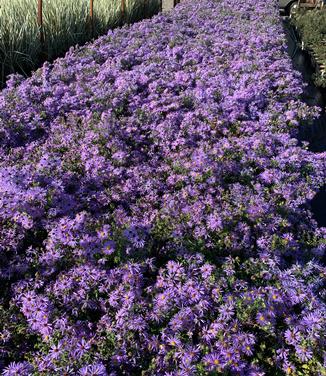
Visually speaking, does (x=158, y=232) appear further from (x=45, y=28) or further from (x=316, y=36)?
(x=316, y=36)

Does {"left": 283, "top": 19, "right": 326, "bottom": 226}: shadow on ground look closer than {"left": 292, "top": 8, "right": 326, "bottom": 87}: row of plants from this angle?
Yes

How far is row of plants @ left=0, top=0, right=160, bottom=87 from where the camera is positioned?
6066mm

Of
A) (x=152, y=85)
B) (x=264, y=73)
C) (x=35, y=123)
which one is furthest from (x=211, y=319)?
(x=264, y=73)

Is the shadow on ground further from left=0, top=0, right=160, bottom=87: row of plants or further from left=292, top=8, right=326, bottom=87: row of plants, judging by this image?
left=0, top=0, right=160, bottom=87: row of plants

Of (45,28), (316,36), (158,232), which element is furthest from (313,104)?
(158,232)

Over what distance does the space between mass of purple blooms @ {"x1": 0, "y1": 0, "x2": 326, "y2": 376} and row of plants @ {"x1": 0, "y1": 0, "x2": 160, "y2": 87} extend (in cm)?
155

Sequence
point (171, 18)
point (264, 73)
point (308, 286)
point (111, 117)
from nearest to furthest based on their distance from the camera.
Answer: point (308, 286), point (111, 117), point (264, 73), point (171, 18)

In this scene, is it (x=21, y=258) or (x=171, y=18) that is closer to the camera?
(x=21, y=258)

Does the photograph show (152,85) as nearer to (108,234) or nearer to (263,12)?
(108,234)

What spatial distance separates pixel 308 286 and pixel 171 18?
729 centimetres

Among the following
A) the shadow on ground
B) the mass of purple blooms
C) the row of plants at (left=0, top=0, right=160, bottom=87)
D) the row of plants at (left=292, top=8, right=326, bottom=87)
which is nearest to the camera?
the mass of purple blooms

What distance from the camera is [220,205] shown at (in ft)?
9.77

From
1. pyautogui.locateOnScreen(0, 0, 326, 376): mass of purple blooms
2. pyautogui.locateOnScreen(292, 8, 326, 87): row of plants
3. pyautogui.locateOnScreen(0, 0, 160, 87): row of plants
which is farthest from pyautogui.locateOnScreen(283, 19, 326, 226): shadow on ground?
pyautogui.locateOnScreen(0, 0, 160, 87): row of plants

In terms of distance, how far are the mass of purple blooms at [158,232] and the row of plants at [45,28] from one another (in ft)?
5.08
